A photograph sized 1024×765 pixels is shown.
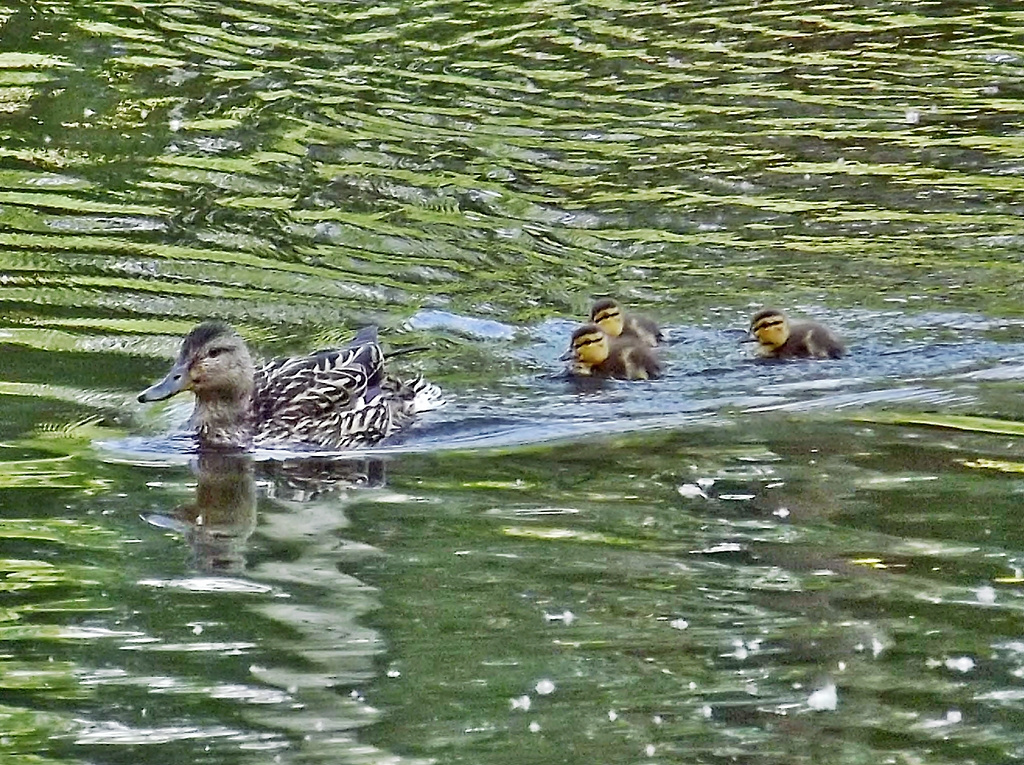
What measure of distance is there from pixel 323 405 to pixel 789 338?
1737 millimetres

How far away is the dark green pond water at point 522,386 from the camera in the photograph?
5078mm

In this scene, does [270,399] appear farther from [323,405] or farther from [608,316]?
[608,316]

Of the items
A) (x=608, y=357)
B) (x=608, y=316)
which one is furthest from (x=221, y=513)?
(x=608, y=316)

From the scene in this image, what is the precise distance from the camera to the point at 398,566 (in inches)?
237

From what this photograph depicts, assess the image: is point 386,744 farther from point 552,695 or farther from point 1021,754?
point 1021,754

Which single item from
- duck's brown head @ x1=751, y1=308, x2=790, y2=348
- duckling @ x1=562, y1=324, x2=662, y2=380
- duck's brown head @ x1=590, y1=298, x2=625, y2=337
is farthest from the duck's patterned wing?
duck's brown head @ x1=751, y1=308, x2=790, y2=348

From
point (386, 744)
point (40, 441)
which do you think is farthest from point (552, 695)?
point (40, 441)

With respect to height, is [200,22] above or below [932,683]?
above

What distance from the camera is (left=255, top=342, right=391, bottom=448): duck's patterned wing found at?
7.85 m

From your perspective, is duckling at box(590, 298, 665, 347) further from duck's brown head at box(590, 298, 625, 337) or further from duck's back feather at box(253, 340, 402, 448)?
duck's back feather at box(253, 340, 402, 448)

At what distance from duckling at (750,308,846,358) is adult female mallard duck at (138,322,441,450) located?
136 centimetres

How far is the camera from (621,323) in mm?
8758

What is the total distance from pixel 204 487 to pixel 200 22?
704 centimetres

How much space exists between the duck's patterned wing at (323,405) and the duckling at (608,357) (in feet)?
2.70
